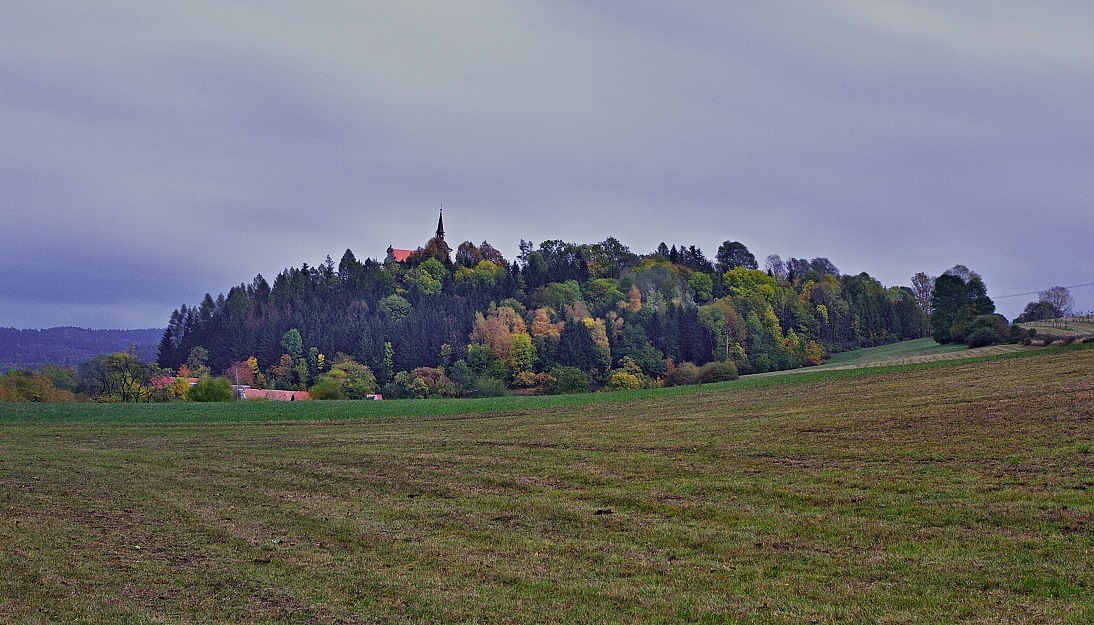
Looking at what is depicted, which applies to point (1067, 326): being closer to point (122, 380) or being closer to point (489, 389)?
point (489, 389)

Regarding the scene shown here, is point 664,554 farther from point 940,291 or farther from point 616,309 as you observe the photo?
point 616,309

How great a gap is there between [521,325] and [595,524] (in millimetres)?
98032

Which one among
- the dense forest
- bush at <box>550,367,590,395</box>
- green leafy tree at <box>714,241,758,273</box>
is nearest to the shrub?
the dense forest

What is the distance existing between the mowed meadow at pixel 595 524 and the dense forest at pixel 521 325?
5017cm

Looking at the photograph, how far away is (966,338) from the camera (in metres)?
69.8

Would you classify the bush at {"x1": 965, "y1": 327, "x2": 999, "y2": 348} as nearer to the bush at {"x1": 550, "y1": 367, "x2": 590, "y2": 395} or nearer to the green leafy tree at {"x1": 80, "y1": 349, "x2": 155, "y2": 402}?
the bush at {"x1": 550, "y1": 367, "x2": 590, "y2": 395}

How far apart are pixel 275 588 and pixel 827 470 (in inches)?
506

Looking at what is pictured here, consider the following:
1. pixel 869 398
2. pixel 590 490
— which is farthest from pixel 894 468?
pixel 869 398

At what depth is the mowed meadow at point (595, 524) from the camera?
938 cm

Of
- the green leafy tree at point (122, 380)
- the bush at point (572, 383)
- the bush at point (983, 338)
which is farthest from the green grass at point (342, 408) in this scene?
the green leafy tree at point (122, 380)

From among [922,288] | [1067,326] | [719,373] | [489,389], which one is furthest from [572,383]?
[922,288]

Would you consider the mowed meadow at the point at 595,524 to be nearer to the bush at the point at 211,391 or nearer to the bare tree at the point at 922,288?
the bush at the point at 211,391

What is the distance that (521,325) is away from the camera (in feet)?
367

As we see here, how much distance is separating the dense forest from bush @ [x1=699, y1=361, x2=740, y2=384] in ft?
0.88
